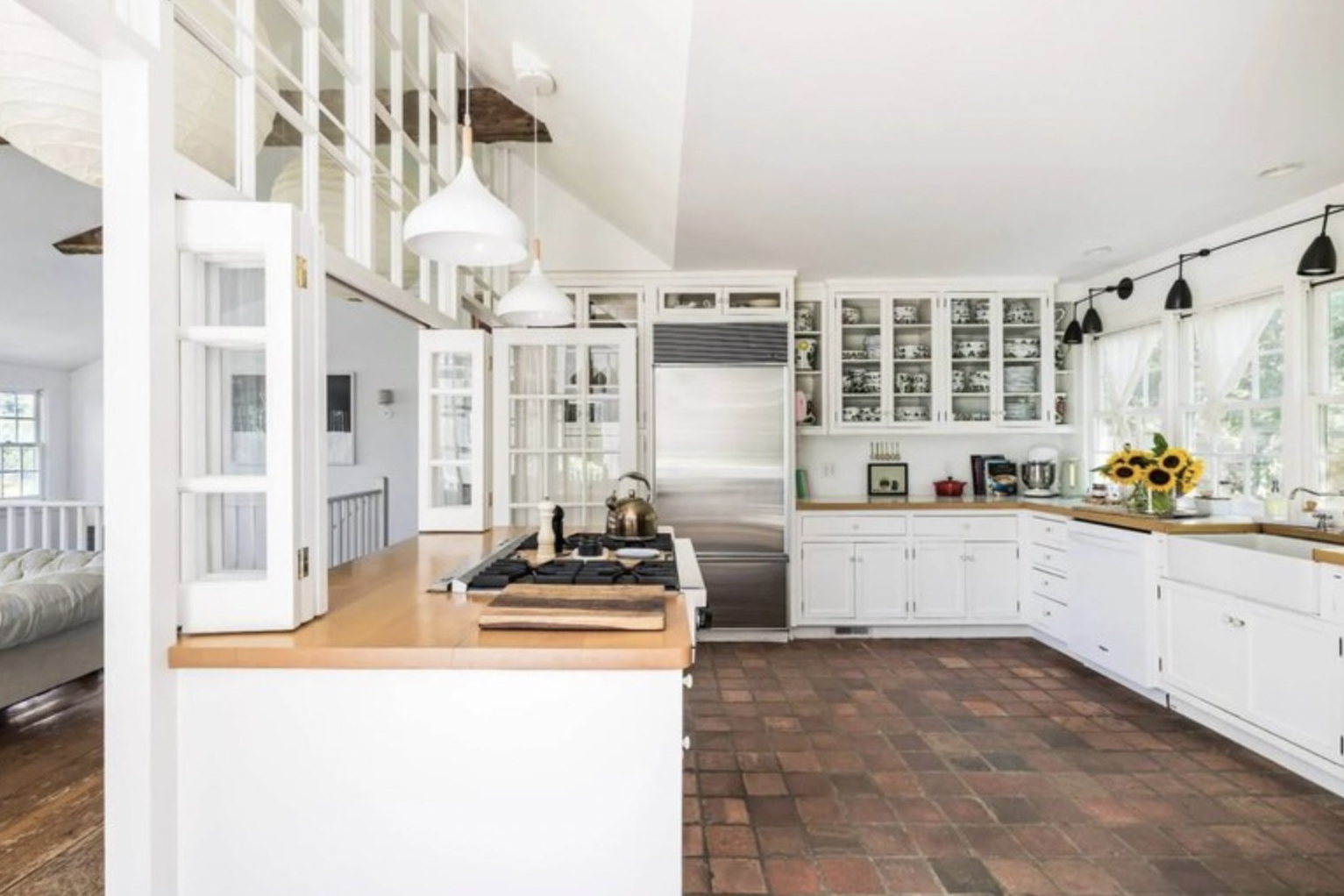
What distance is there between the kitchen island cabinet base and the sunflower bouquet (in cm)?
323

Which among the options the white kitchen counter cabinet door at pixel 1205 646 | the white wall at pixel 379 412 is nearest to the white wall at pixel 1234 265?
the white kitchen counter cabinet door at pixel 1205 646

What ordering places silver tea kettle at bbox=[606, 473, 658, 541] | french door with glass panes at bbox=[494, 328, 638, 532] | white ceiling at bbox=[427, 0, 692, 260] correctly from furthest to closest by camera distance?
french door with glass panes at bbox=[494, 328, 638, 532]
silver tea kettle at bbox=[606, 473, 658, 541]
white ceiling at bbox=[427, 0, 692, 260]

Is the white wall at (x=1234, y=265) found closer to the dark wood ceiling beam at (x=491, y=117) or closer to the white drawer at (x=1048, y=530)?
the white drawer at (x=1048, y=530)

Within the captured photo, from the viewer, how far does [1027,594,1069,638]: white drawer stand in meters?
4.05

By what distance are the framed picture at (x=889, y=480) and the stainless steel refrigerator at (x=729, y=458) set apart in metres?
1.01

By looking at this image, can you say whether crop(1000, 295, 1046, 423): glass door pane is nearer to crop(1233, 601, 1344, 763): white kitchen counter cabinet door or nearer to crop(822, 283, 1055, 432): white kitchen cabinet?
crop(822, 283, 1055, 432): white kitchen cabinet

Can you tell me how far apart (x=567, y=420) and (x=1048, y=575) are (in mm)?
3171

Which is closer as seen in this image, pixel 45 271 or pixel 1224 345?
pixel 1224 345

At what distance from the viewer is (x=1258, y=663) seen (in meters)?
2.69

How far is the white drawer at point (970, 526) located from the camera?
4473 mm

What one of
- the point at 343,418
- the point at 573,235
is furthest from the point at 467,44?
the point at 343,418

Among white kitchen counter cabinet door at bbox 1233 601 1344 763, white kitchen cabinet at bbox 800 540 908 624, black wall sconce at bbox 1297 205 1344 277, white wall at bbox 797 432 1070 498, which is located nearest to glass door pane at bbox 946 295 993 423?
white wall at bbox 797 432 1070 498

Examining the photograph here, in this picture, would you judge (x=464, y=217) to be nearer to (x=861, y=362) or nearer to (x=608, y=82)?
(x=608, y=82)

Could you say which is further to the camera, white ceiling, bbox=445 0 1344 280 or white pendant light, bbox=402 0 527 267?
white ceiling, bbox=445 0 1344 280
